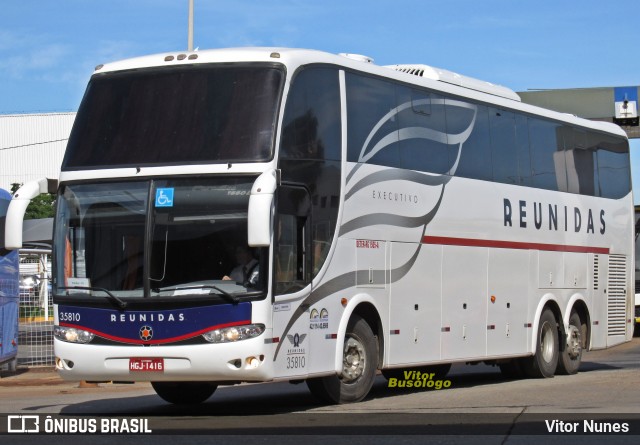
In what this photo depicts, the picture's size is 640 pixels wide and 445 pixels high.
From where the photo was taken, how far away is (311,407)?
14.6 metres

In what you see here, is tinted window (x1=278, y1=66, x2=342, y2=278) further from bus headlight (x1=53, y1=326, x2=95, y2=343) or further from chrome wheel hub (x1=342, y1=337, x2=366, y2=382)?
bus headlight (x1=53, y1=326, x2=95, y2=343)

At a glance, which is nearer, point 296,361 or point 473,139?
point 296,361

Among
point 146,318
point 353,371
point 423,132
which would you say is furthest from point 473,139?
point 146,318

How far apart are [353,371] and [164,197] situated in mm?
3285

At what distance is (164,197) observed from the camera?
517 inches

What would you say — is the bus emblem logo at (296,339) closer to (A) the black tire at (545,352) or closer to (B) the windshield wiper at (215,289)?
(B) the windshield wiper at (215,289)

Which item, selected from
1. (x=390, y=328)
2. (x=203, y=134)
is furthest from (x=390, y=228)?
(x=203, y=134)

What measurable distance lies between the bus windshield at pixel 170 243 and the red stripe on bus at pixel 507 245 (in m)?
4.06

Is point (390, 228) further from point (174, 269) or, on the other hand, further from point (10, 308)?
point (10, 308)

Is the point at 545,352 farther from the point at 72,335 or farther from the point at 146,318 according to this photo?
the point at 72,335

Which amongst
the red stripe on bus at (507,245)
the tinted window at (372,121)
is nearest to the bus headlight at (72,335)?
the tinted window at (372,121)

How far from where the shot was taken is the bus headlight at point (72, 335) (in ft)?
43.6

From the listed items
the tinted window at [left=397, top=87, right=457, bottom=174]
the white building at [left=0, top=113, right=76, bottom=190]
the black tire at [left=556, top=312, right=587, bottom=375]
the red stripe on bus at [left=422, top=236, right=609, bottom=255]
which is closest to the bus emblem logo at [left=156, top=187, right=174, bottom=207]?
the tinted window at [left=397, top=87, right=457, bottom=174]

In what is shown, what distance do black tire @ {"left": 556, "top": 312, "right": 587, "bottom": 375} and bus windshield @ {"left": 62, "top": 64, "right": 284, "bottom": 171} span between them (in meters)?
9.04
